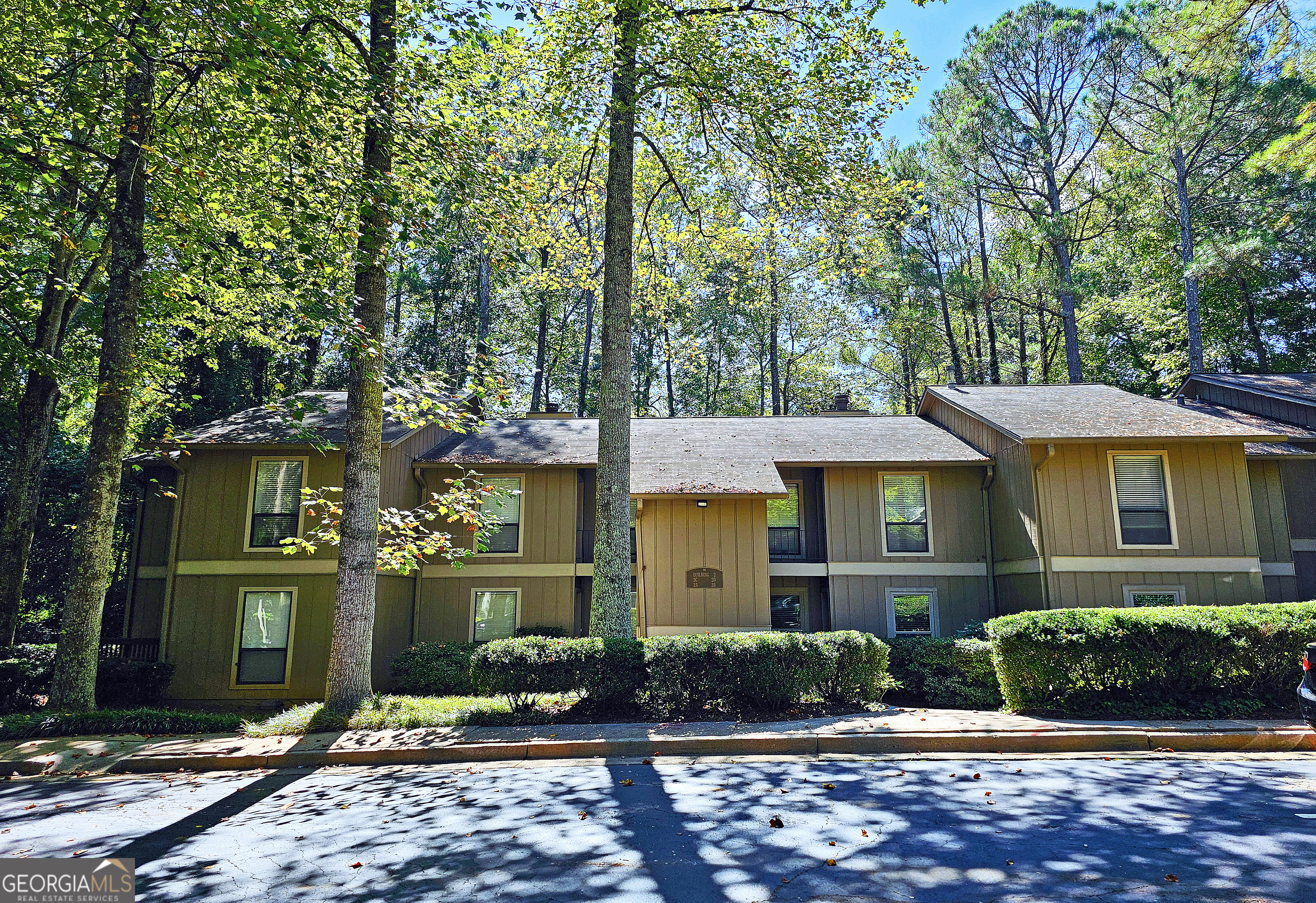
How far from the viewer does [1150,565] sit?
14.2 metres

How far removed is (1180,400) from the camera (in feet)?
67.6

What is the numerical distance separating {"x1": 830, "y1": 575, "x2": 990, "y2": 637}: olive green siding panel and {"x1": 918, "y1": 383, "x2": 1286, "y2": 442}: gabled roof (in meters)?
3.44

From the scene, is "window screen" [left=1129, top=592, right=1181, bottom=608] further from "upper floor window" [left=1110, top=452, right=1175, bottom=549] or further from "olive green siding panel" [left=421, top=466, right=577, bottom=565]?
"olive green siding panel" [left=421, top=466, right=577, bottom=565]

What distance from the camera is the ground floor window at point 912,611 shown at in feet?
52.2

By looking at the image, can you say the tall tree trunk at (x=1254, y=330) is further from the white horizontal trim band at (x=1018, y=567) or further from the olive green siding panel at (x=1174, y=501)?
the white horizontal trim band at (x=1018, y=567)

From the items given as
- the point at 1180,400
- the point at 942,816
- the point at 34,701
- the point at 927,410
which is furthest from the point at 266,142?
the point at 1180,400

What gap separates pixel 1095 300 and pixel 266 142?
2764 cm

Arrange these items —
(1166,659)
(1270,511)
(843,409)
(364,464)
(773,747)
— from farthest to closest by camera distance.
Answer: (843,409)
(1270,511)
(364,464)
(1166,659)
(773,747)

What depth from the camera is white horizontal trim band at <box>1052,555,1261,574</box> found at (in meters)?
14.2

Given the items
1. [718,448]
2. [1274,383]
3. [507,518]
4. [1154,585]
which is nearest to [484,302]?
[507,518]

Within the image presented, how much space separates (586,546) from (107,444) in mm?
9031

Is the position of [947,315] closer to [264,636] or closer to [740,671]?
[740,671]

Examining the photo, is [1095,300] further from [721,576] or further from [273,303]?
[273,303]

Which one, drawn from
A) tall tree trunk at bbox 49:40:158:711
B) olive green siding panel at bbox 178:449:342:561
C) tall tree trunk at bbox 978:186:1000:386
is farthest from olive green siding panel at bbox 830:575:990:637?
tall tree trunk at bbox 978:186:1000:386
